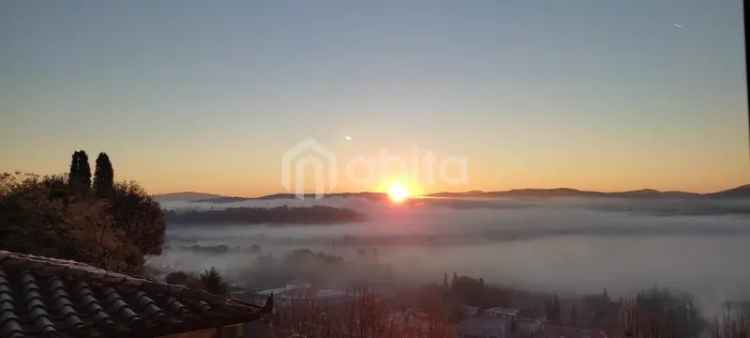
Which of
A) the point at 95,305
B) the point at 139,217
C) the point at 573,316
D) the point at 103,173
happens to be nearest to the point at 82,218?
the point at 139,217

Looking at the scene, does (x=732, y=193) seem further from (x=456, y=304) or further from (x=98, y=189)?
(x=98, y=189)

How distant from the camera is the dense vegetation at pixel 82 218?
12.7 metres

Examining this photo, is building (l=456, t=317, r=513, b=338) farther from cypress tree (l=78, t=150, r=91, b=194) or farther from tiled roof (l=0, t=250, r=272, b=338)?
tiled roof (l=0, t=250, r=272, b=338)

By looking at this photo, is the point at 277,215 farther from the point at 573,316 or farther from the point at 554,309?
the point at 573,316

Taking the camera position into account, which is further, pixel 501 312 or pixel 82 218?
pixel 501 312

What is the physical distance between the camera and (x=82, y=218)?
1337 cm

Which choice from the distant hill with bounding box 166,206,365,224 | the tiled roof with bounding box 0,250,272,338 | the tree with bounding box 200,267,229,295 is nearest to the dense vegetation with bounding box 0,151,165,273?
the tree with bounding box 200,267,229,295

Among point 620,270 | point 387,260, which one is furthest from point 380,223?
point 620,270

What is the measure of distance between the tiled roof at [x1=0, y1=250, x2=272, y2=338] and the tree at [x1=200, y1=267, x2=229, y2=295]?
12010 mm

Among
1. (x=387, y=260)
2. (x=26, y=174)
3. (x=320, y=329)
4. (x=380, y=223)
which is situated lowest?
(x=320, y=329)

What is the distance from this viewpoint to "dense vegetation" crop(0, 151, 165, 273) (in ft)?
41.6

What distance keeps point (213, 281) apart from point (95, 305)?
12631 millimetres

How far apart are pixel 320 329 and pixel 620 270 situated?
43.9ft

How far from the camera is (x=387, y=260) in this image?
84.0 ft
